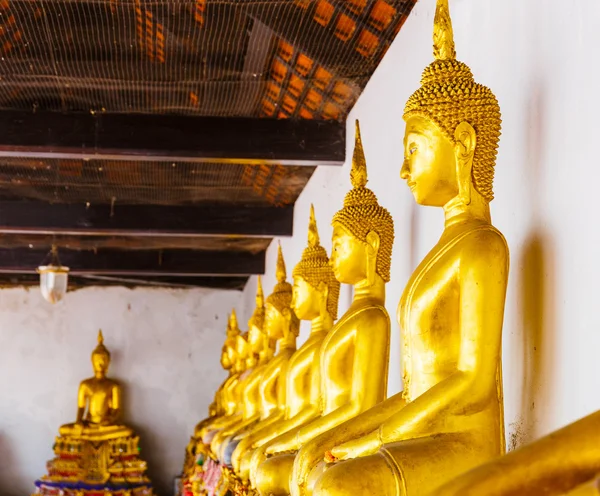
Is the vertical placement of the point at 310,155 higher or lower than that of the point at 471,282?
higher

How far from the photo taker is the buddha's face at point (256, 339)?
5.30m

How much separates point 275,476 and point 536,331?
0.88 m

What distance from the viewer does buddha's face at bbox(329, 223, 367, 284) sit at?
2852 mm

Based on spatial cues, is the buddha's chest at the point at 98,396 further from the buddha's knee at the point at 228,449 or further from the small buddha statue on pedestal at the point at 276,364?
→ the buddha's knee at the point at 228,449

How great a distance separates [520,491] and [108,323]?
9.87 meters

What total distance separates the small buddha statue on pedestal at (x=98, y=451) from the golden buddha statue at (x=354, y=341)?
6801mm

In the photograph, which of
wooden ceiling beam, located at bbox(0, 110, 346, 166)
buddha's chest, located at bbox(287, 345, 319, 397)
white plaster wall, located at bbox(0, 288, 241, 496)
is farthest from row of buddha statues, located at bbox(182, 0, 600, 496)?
white plaster wall, located at bbox(0, 288, 241, 496)

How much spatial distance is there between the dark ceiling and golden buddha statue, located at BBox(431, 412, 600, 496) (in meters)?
2.32

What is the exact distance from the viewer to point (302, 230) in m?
6.09

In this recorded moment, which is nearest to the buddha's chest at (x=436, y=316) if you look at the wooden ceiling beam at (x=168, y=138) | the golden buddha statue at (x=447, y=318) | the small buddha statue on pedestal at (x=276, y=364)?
the golden buddha statue at (x=447, y=318)

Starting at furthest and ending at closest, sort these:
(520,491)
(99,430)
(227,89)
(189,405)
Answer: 1. (189,405)
2. (99,430)
3. (227,89)
4. (520,491)

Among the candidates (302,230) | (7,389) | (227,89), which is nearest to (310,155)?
(227,89)

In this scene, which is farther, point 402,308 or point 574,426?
point 402,308

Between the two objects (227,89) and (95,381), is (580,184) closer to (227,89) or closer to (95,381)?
(227,89)
